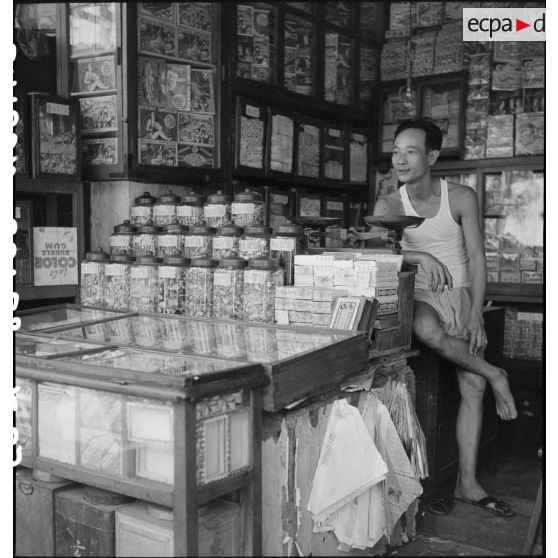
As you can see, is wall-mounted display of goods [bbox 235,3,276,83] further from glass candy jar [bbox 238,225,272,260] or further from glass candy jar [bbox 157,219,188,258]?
glass candy jar [bbox 238,225,272,260]

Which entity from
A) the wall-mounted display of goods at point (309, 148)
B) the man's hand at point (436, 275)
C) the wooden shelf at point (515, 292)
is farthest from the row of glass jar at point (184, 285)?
the wooden shelf at point (515, 292)

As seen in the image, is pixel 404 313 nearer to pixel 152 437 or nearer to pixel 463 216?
pixel 463 216

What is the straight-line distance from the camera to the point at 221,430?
169 cm

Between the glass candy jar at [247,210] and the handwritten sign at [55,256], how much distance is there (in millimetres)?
794

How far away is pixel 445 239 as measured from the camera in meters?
3.14

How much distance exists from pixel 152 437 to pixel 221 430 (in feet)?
0.54

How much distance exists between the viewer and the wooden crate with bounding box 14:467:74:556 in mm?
1938

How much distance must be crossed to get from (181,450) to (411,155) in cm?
194

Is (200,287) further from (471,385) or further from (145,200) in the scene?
(471,385)

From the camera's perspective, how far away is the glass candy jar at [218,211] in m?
2.99

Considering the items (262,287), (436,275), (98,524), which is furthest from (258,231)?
(98,524)

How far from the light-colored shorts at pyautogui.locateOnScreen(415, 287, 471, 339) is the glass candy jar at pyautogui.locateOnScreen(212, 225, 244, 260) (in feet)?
2.60

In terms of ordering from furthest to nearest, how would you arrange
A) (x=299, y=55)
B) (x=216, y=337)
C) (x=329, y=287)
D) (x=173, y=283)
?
(x=299, y=55) < (x=173, y=283) < (x=329, y=287) < (x=216, y=337)

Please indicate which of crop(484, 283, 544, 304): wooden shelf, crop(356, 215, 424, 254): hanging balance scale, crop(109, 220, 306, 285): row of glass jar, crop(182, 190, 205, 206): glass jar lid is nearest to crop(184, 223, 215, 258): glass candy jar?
crop(109, 220, 306, 285): row of glass jar
